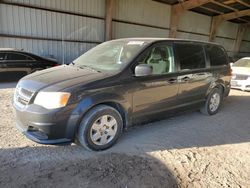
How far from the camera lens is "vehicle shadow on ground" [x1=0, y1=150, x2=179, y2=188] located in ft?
8.79

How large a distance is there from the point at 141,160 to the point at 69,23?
10604mm

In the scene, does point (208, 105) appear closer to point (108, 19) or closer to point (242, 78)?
point (242, 78)

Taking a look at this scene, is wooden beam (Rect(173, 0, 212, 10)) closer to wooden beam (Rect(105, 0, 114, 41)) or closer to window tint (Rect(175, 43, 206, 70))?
wooden beam (Rect(105, 0, 114, 41))

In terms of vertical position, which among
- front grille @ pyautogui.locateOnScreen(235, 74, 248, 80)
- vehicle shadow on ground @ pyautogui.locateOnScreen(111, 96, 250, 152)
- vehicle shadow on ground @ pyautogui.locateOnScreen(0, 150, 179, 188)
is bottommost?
vehicle shadow on ground @ pyautogui.locateOnScreen(0, 150, 179, 188)

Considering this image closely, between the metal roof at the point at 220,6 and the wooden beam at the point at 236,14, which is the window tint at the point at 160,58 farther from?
the wooden beam at the point at 236,14

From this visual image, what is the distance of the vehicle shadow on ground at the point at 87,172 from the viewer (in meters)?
2.68

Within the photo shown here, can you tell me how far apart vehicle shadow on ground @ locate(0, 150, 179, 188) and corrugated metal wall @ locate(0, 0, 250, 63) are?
8.91 metres

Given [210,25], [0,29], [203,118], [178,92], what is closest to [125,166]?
[178,92]

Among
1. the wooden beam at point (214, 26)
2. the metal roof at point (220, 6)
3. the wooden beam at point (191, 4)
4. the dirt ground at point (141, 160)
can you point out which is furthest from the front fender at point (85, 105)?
the wooden beam at point (214, 26)

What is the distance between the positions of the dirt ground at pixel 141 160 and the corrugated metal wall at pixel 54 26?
7.41 meters

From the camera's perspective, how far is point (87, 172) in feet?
9.49

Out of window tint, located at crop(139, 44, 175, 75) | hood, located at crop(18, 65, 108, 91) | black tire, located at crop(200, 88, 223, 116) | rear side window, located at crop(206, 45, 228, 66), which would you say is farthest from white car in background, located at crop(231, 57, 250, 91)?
hood, located at crop(18, 65, 108, 91)

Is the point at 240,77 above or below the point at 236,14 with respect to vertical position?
below

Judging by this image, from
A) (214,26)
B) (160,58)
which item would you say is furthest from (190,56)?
(214,26)
